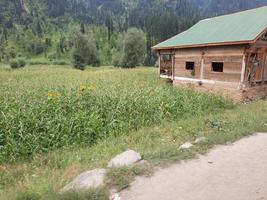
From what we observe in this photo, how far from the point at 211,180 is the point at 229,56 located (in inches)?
435

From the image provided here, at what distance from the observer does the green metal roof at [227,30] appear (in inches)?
527

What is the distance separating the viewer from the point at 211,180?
450cm

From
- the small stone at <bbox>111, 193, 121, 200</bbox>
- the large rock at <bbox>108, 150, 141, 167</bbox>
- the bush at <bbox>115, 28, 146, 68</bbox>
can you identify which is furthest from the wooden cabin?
the bush at <bbox>115, 28, 146, 68</bbox>

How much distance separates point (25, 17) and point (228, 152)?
159119 millimetres

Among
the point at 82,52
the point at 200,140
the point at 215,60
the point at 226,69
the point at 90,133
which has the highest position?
the point at 82,52

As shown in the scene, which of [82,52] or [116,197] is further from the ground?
[82,52]

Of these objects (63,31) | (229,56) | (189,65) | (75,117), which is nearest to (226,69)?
(229,56)

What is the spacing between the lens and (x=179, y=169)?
16.2 feet

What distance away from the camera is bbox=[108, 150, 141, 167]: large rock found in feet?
16.9

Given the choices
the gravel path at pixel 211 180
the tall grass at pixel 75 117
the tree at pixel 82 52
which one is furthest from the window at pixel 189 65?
the tree at pixel 82 52

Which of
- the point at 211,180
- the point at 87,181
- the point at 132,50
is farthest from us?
the point at 132,50

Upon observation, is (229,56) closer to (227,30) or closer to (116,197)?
(227,30)

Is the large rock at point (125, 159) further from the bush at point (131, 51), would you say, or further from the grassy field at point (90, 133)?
the bush at point (131, 51)

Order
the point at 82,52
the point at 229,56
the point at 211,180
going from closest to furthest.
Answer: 1. the point at 211,180
2. the point at 229,56
3. the point at 82,52
